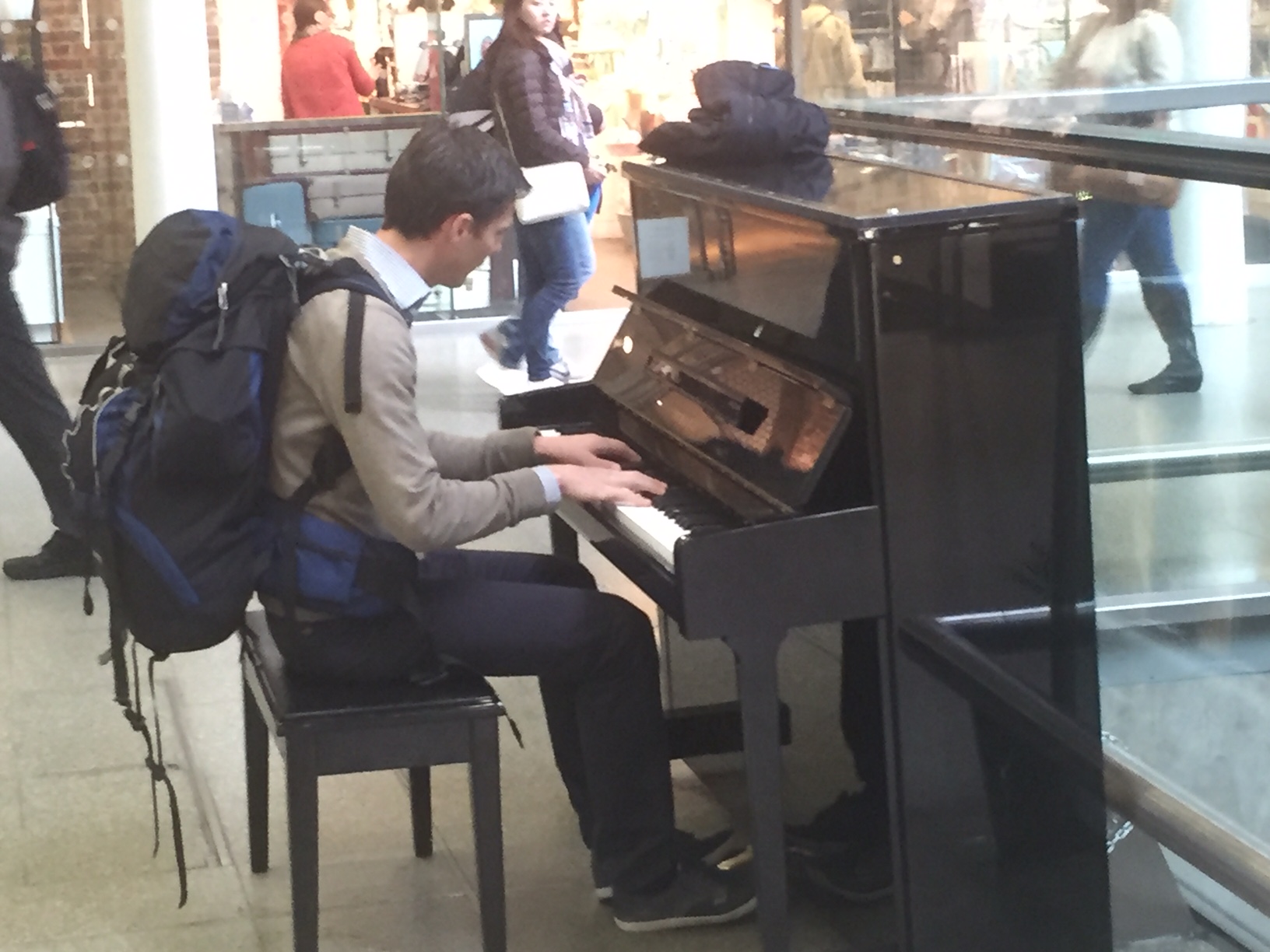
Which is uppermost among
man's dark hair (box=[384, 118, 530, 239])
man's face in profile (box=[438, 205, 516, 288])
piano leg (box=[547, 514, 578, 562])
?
man's dark hair (box=[384, 118, 530, 239])

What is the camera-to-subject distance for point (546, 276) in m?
6.07

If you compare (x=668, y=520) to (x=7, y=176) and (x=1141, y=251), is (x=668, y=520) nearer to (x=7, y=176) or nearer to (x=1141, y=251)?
(x=1141, y=251)

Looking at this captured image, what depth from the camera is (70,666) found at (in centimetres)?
371

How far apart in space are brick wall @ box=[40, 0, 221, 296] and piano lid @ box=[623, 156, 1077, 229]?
4.96 m

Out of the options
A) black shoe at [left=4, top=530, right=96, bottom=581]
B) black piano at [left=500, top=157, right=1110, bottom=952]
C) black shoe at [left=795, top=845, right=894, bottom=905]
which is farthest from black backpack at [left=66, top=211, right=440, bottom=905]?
black shoe at [left=4, top=530, right=96, bottom=581]

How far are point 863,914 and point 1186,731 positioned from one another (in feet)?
1.98

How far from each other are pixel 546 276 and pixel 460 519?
3.92m

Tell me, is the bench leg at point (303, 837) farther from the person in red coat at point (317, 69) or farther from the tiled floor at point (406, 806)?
the person in red coat at point (317, 69)

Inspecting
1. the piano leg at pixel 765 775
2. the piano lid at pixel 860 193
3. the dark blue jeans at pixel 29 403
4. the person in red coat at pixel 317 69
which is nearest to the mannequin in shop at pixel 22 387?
the dark blue jeans at pixel 29 403

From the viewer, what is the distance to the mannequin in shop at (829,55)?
12.8 feet

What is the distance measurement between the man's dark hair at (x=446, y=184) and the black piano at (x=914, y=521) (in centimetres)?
35

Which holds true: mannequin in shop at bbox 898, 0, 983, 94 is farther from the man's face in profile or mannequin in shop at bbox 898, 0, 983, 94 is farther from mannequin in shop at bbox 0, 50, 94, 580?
mannequin in shop at bbox 0, 50, 94, 580

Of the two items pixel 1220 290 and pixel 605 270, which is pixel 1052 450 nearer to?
pixel 1220 290

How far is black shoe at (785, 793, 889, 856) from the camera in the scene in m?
2.48
